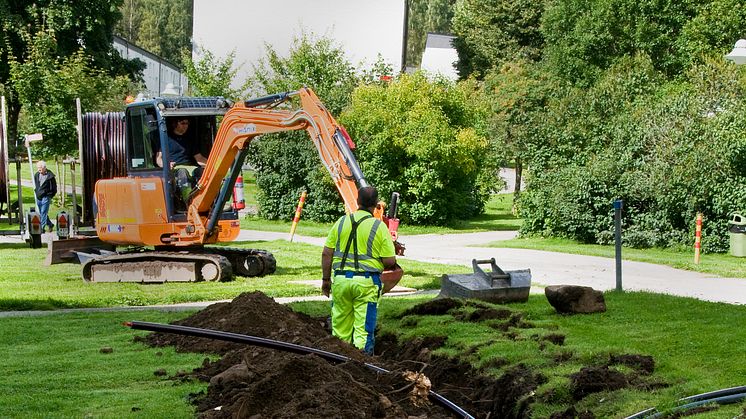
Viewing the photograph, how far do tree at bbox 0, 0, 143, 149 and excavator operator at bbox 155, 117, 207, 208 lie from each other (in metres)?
21.2

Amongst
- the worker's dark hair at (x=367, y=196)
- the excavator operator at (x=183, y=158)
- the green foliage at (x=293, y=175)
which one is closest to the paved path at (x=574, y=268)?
the green foliage at (x=293, y=175)

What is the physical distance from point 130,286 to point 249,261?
8.26 feet

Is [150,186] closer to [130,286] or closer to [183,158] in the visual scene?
[183,158]

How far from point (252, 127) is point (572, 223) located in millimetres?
11649

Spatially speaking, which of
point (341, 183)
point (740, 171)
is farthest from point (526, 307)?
point (740, 171)

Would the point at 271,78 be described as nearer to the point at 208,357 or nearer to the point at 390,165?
the point at 390,165

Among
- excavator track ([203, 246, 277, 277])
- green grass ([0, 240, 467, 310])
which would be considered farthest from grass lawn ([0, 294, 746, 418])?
excavator track ([203, 246, 277, 277])

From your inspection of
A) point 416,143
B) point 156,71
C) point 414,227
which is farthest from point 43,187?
point 156,71

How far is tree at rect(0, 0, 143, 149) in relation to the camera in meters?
41.5

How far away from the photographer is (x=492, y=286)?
47.4ft

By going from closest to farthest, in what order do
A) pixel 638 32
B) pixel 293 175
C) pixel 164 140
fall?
pixel 164 140
pixel 293 175
pixel 638 32

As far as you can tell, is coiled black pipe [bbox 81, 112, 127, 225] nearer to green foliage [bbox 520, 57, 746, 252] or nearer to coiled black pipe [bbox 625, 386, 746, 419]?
green foliage [bbox 520, 57, 746, 252]

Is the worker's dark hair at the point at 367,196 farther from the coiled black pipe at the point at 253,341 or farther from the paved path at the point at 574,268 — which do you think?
the paved path at the point at 574,268

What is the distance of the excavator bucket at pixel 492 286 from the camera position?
1433 centimetres
